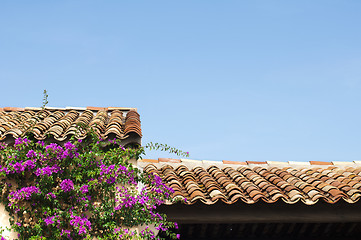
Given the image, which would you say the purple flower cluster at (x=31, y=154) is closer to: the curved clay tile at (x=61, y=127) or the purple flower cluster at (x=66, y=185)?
the curved clay tile at (x=61, y=127)

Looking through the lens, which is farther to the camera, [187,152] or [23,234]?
[187,152]

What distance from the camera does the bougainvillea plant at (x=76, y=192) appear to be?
626cm

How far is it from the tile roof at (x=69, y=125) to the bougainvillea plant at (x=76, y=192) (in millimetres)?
139

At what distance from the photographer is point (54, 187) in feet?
21.3

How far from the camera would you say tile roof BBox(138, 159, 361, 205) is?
282 inches

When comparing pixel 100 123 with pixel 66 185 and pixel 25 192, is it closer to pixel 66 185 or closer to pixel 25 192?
pixel 66 185

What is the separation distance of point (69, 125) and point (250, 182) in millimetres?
3036

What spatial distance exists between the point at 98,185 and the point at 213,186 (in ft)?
6.29

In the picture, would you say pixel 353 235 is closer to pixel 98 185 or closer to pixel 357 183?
pixel 357 183

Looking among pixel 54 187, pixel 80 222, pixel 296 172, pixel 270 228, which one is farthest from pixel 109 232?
pixel 296 172

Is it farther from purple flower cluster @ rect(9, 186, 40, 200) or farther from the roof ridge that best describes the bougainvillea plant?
the roof ridge

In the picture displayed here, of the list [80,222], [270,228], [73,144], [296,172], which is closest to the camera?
[80,222]

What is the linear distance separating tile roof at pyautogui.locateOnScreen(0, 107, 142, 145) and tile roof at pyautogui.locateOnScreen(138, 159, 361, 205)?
1.03m

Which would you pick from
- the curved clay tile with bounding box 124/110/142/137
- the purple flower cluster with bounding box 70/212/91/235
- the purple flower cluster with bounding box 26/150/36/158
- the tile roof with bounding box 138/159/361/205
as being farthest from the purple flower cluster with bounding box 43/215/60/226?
the tile roof with bounding box 138/159/361/205
